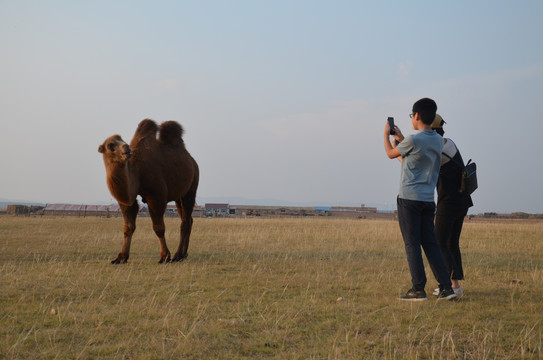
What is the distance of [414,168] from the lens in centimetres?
622

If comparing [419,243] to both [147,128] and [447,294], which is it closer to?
[447,294]

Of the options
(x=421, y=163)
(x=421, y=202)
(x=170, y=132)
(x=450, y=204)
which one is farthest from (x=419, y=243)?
(x=170, y=132)

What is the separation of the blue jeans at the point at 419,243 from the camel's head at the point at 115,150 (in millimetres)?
5124

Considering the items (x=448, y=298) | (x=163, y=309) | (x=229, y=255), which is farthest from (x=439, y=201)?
(x=229, y=255)

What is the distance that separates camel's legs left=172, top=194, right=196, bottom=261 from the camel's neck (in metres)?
1.71

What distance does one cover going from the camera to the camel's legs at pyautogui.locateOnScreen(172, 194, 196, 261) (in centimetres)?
1063

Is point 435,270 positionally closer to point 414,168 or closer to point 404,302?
point 404,302

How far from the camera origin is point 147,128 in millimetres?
10945

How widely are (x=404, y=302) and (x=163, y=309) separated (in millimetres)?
2916

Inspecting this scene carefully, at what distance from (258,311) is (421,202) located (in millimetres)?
2446

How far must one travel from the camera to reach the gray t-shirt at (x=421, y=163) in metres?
6.13

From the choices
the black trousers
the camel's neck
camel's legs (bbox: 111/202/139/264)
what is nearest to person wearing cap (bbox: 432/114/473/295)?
the black trousers

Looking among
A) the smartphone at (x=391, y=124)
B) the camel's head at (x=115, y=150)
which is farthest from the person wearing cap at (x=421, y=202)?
the camel's head at (x=115, y=150)

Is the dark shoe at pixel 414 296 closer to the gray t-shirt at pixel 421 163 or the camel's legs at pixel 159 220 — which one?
the gray t-shirt at pixel 421 163
